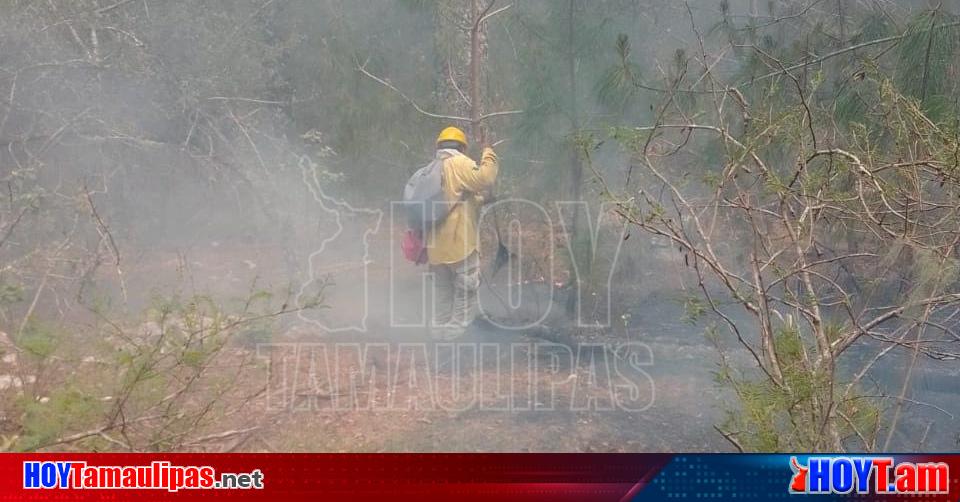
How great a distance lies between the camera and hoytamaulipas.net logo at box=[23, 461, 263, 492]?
2805 mm

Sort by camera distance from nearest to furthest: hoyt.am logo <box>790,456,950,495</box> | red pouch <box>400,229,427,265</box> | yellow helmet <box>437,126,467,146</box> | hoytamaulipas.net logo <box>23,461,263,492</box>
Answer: hoyt.am logo <box>790,456,950,495</box>, hoytamaulipas.net logo <box>23,461,263,492</box>, yellow helmet <box>437,126,467,146</box>, red pouch <box>400,229,427,265</box>

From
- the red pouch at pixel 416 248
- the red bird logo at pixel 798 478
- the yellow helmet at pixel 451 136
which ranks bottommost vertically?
the red bird logo at pixel 798 478

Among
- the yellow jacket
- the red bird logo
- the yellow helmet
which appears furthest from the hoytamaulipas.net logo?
the yellow helmet

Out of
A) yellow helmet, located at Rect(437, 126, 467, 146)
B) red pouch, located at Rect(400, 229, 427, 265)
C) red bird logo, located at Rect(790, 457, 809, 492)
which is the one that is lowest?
red bird logo, located at Rect(790, 457, 809, 492)

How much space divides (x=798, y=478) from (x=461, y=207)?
324 centimetres

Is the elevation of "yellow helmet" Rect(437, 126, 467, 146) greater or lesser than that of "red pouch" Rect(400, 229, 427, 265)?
greater

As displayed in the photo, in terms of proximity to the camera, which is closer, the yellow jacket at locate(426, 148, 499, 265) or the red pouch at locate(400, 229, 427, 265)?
the yellow jacket at locate(426, 148, 499, 265)

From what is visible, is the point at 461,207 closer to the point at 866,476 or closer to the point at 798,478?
the point at 798,478

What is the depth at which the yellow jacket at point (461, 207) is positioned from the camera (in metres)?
5.15

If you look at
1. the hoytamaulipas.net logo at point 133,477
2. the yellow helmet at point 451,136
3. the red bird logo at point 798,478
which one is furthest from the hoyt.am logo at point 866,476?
the yellow helmet at point 451,136

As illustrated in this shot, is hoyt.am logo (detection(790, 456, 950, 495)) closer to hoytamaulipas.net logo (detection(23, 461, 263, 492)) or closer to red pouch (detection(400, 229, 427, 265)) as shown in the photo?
hoytamaulipas.net logo (detection(23, 461, 263, 492))

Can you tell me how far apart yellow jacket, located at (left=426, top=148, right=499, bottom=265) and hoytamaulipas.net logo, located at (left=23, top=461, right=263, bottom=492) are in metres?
2.82

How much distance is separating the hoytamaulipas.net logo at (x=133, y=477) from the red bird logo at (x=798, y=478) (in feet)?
6.49

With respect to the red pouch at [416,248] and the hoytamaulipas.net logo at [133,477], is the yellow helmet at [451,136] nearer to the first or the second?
the red pouch at [416,248]
